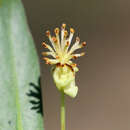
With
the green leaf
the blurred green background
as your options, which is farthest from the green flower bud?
the blurred green background

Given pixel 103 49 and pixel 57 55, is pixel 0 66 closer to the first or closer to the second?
pixel 57 55

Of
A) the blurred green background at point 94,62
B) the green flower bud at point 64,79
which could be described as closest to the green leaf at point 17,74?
the green flower bud at point 64,79


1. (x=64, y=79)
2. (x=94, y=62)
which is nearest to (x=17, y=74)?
(x=64, y=79)

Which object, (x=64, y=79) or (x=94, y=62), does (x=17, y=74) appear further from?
(x=94, y=62)

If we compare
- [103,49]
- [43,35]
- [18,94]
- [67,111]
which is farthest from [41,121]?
[103,49]

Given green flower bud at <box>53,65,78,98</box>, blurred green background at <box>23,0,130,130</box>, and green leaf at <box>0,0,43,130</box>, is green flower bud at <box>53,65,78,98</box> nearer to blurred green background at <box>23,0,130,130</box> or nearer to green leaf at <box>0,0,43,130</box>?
green leaf at <box>0,0,43,130</box>
